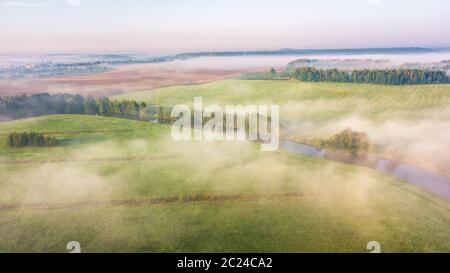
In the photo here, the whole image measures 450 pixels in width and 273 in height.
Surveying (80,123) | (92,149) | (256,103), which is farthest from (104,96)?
(256,103)

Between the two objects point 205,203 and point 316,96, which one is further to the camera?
point 316,96

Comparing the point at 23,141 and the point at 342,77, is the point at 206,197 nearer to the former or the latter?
the point at 23,141

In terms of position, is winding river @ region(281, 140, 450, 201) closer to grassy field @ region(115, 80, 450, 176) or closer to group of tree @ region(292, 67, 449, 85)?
grassy field @ region(115, 80, 450, 176)

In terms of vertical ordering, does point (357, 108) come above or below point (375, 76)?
below

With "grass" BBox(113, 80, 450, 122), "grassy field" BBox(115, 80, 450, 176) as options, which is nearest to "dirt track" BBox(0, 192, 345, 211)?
"grassy field" BBox(115, 80, 450, 176)

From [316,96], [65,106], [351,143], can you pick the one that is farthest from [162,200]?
[316,96]

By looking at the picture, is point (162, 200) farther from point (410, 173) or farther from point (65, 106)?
point (65, 106)
